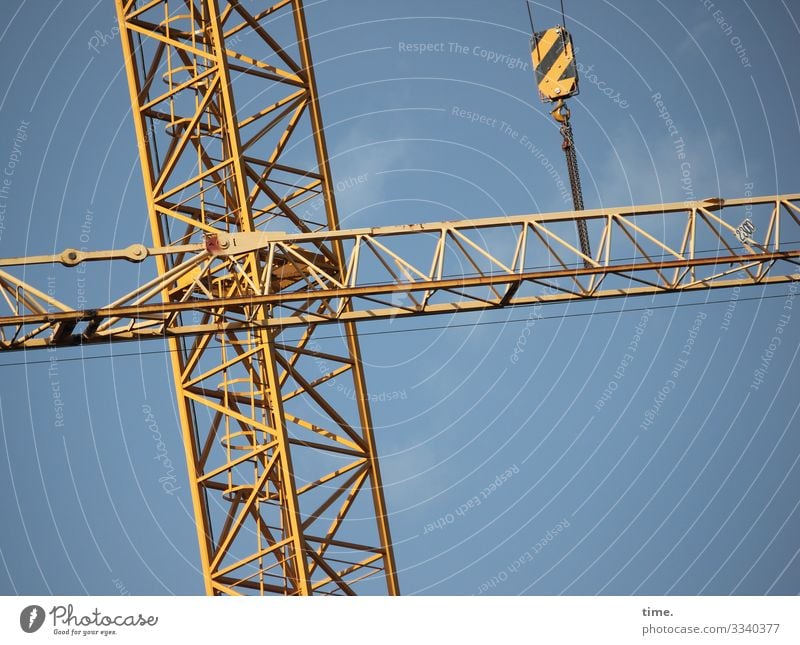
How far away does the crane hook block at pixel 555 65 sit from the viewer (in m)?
40.6

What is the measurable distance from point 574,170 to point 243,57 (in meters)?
9.05

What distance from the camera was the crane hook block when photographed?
4056 cm

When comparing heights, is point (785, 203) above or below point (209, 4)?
below

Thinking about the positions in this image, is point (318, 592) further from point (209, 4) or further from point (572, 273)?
point (209, 4)

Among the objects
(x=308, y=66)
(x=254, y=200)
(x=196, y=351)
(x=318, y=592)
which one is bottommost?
(x=318, y=592)

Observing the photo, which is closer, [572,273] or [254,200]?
[572,273]

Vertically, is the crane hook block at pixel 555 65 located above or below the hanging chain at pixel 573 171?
above

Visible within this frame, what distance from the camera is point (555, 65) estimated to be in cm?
4091

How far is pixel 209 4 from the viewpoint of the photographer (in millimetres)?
A: 38656

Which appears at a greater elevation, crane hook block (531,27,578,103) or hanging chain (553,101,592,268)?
crane hook block (531,27,578,103)
